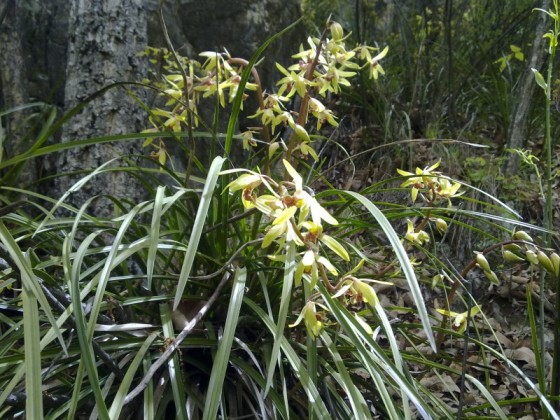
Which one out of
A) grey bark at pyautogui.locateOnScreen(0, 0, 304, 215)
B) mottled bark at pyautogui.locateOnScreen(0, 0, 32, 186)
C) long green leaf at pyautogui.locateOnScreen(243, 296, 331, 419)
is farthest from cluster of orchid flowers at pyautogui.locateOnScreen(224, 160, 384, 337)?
mottled bark at pyautogui.locateOnScreen(0, 0, 32, 186)

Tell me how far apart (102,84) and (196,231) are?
1.43m

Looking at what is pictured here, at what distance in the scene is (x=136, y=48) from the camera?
260 centimetres

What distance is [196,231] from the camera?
1311 mm

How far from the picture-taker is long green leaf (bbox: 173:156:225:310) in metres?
1.23

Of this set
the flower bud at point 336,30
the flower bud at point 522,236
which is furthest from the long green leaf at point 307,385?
the flower bud at point 336,30

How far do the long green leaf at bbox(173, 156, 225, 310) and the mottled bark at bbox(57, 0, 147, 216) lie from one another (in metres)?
1.12

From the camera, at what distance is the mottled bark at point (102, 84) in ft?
8.18

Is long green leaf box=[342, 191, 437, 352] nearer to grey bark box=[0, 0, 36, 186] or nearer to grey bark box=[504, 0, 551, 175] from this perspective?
grey bark box=[504, 0, 551, 175]

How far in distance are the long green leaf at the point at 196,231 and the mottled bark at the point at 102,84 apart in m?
1.12

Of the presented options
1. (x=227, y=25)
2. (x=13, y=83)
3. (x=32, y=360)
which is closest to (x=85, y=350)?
(x=32, y=360)

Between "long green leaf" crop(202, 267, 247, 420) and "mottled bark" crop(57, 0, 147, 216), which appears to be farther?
"mottled bark" crop(57, 0, 147, 216)

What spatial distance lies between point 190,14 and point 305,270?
3243 mm

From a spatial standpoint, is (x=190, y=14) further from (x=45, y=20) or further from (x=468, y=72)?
(x=468, y=72)

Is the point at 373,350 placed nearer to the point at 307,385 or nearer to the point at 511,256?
the point at 307,385
